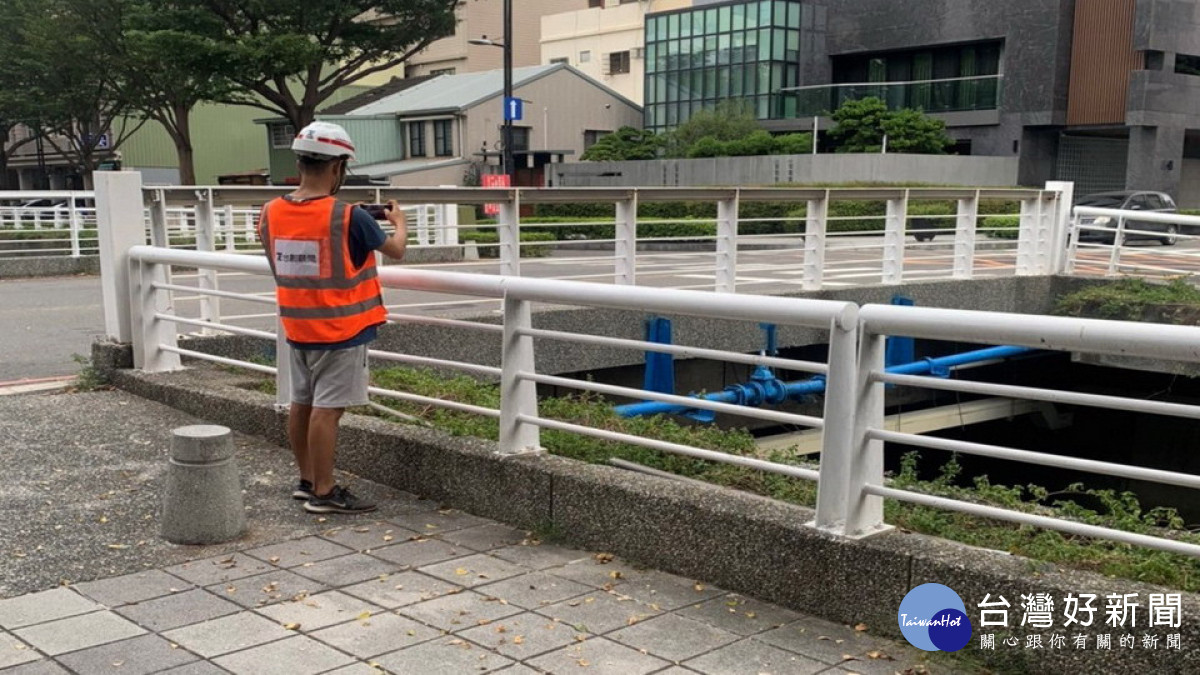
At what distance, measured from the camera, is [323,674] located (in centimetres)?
352

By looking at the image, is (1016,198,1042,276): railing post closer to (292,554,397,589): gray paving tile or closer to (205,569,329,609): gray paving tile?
(292,554,397,589): gray paving tile

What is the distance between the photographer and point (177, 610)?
4031 millimetres

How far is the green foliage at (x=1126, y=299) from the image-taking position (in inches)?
517

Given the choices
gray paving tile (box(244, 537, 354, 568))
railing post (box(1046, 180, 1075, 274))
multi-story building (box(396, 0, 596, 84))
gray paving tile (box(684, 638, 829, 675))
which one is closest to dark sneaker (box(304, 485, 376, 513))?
gray paving tile (box(244, 537, 354, 568))

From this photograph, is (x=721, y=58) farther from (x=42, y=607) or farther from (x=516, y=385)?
(x=42, y=607)

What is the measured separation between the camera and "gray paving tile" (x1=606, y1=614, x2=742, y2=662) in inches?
147

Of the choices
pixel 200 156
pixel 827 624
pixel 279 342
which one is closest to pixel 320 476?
pixel 279 342

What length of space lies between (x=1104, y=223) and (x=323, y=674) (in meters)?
25.3

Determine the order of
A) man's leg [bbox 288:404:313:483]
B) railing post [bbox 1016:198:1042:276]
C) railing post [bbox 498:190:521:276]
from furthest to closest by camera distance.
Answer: railing post [bbox 1016:198:1042:276]
railing post [bbox 498:190:521:276]
man's leg [bbox 288:404:313:483]

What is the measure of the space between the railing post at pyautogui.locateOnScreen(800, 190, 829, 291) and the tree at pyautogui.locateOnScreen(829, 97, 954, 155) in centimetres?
2867

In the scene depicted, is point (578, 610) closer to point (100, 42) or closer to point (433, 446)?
point (433, 446)

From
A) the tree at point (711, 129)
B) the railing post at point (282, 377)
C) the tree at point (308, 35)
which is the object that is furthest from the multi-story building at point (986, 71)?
the railing post at point (282, 377)

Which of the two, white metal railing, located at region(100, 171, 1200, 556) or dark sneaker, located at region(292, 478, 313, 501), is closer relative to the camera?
white metal railing, located at region(100, 171, 1200, 556)

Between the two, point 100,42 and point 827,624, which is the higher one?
point 100,42
